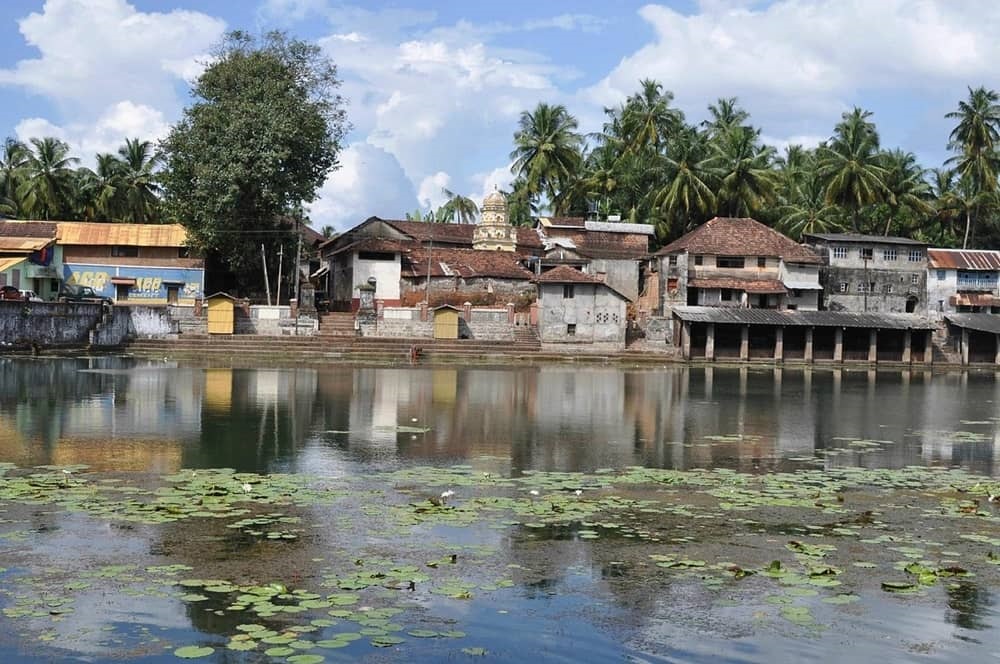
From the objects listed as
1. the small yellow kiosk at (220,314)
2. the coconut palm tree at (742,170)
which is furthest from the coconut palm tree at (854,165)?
the small yellow kiosk at (220,314)

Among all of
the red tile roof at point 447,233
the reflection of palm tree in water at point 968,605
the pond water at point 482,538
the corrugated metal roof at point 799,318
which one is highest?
the red tile roof at point 447,233

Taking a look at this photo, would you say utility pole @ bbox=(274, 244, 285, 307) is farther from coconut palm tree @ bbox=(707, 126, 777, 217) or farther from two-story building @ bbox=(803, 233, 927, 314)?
two-story building @ bbox=(803, 233, 927, 314)

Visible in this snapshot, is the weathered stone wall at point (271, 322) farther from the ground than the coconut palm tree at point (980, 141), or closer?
closer

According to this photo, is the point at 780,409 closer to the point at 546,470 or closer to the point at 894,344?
the point at 546,470

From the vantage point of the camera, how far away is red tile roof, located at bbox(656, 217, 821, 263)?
62.2 metres

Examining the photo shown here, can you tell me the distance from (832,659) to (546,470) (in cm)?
907

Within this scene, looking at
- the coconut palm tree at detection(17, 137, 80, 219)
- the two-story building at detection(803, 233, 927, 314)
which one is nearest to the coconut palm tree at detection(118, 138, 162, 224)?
the coconut palm tree at detection(17, 137, 80, 219)

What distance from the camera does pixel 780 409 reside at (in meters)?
30.7

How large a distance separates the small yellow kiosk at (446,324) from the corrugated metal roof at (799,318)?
41.2ft

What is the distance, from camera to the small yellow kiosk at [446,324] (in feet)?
179

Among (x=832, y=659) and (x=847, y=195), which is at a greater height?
(x=847, y=195)

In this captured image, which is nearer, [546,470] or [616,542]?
[616,542]

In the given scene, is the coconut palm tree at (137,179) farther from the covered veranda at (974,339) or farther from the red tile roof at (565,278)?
the covered veranda at (974,339)

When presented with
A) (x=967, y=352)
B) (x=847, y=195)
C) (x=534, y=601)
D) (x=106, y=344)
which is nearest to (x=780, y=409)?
(x=534, y=601)
